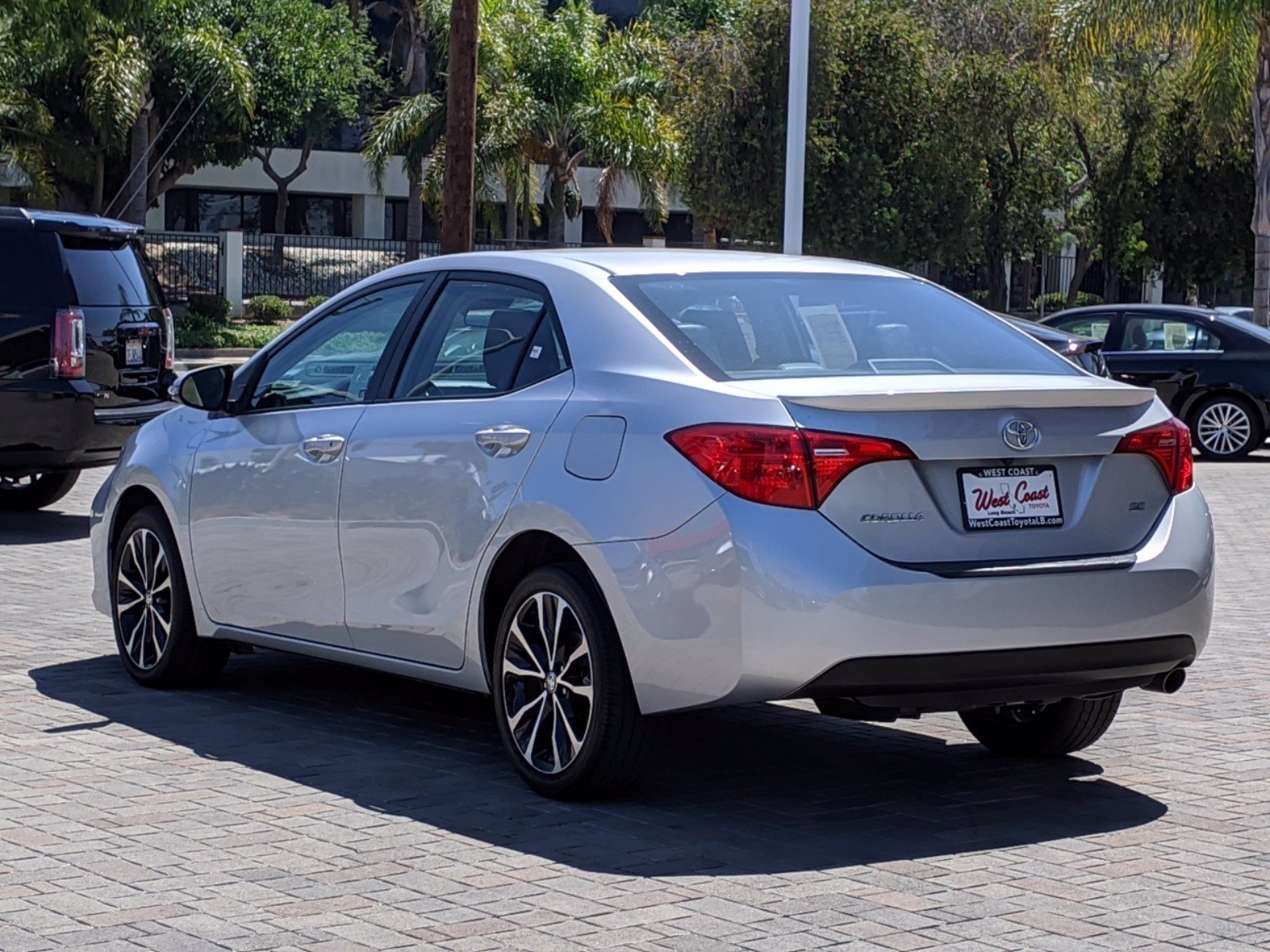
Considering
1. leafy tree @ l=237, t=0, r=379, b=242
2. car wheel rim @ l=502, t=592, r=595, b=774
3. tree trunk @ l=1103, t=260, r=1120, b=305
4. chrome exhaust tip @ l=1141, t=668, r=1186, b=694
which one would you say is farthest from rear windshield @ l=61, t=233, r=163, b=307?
leafy tree @ l=237, t=0, r=379, b=242

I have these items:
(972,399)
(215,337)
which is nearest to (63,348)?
(972,399)

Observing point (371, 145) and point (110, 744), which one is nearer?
point (110, 744)

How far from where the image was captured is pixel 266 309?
46.3 m

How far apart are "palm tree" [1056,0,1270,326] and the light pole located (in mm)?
9623

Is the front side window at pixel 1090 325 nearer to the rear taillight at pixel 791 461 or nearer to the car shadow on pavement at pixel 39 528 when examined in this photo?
the car shadow on pavement at pixel 39 528

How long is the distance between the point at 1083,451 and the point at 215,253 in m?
43.3

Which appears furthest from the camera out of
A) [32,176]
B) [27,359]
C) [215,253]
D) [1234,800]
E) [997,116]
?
[215,253]

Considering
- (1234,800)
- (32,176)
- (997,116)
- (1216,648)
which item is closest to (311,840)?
(1234,800)

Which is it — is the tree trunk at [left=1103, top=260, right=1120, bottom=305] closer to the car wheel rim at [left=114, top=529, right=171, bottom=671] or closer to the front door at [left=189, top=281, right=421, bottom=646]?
the car wheel rim at [left=114, top=529, right=171, bottom=671]

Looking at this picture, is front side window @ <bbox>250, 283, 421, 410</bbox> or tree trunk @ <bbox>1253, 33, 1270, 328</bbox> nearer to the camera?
front side window @ <bbox>250, 283, 421, 410</bbox>

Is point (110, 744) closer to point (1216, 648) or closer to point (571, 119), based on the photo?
point (1216, 648)

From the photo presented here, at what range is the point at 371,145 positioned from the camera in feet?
149

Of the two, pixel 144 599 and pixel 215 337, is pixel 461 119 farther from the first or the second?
pixel 215 337

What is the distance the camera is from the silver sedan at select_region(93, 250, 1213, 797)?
5.66 meters
